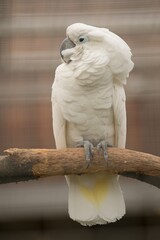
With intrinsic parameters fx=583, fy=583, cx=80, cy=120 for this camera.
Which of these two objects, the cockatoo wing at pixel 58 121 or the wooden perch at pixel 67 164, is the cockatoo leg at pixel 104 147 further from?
the cockatoo wing at pixel 58 121

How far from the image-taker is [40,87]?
2264 millimetres

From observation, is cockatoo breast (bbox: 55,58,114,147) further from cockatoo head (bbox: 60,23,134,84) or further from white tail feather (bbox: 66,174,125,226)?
white tail feather (bbox: 66,174,125,226)

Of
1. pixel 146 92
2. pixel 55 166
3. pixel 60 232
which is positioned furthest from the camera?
pixel 60 232

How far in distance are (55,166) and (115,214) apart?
1.00ft

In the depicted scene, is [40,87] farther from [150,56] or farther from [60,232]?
[60,232]

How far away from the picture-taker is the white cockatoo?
5.79 ft

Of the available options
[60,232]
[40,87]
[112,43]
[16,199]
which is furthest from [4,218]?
[112,43]

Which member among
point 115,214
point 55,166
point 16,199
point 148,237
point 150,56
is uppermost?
point 150,56

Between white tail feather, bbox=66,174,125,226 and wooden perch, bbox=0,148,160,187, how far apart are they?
0.17m

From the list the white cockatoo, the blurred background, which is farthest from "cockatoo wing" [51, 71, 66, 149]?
the blurred background

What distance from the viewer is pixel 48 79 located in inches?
89.7

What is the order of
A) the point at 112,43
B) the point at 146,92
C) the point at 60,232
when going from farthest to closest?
the point at 60,232 → the point at 146,92 → the point at 112,43

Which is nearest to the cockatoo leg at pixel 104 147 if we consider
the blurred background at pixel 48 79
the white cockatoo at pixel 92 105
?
the white cockatoo at pixel 92 105

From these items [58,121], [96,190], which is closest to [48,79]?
[58,121]
